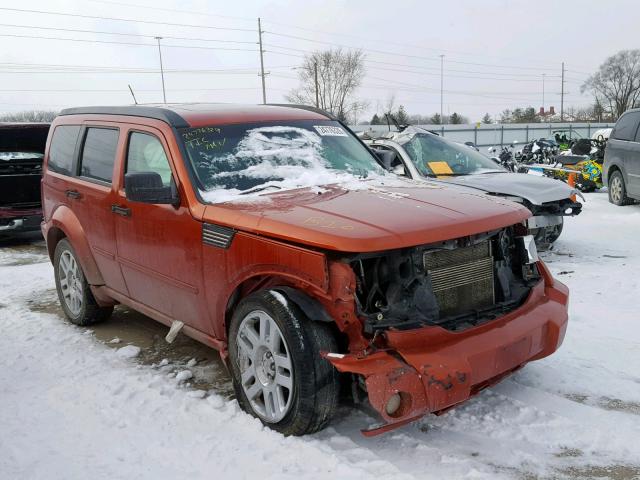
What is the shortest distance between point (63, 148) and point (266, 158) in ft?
8.02

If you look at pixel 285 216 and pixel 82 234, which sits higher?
pixel 285 216

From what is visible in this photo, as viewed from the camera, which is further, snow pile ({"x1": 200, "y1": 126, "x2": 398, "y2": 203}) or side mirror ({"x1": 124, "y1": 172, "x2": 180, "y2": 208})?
snow pile ({"x1": 200, "y1": 126, "x2": 398, "y2": 203})

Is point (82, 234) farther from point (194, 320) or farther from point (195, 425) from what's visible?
point (195, 425)

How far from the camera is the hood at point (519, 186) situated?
7.43 meters

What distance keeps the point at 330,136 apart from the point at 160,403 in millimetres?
2374

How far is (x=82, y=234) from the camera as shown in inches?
206

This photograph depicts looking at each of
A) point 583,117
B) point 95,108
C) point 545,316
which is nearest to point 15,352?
point 95,108

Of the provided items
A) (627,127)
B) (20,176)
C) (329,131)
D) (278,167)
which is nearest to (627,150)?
(627,127)

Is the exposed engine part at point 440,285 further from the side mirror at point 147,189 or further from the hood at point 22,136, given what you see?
the hood at point 22,136

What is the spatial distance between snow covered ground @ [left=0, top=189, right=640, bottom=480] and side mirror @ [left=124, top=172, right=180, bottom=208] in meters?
1.27

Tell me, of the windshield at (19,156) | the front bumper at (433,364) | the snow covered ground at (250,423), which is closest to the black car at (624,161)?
the snow covered ground at (250,423)

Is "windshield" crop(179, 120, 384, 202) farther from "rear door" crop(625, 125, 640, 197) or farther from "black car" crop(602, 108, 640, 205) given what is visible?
"black car" crop(602, 108, 640, 205)

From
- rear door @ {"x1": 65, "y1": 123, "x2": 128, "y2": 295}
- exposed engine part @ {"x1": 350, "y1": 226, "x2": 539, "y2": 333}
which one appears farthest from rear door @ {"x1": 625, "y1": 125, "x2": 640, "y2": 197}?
rear door @ {"x1": 65, "y1": 123, "x2": 128, "y2": 295}

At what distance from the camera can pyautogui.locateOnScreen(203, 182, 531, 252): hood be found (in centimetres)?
305
